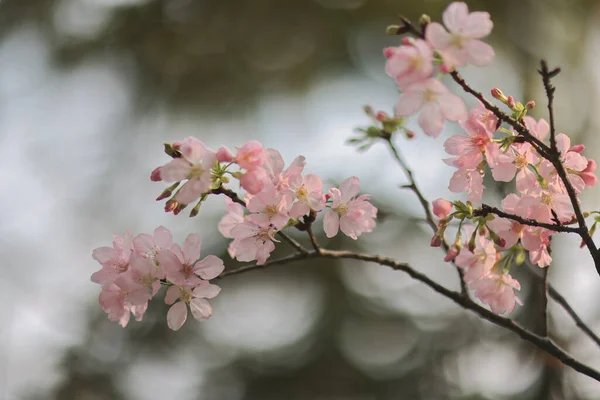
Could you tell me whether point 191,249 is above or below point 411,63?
below

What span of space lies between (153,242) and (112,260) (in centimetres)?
7

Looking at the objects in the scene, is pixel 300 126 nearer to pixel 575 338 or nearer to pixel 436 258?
pixel 436 258

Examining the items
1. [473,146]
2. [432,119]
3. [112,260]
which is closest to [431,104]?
[432,119]

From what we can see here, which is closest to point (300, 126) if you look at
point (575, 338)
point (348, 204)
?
point (575, 338)

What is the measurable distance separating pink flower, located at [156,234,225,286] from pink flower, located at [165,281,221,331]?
1 centimetres

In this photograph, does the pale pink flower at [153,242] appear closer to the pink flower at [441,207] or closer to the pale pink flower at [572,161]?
the pink flower at [441,207]

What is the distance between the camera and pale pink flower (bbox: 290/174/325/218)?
0.81 m

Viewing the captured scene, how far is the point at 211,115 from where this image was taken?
15.3 ft

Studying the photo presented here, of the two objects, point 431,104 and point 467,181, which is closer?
point 431,104

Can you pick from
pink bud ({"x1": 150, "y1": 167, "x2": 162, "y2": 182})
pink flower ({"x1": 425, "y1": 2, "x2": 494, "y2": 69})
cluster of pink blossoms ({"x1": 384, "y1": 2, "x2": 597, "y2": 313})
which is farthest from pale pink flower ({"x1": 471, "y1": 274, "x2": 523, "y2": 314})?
pink bud ({"x1": 150, "y1": 167, "x2": 162, "y2": 182})

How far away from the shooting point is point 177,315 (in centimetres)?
83

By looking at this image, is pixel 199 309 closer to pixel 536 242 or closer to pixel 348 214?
pixel 348 214

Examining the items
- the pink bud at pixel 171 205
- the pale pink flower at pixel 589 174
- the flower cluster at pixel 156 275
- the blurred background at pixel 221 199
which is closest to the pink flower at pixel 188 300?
the flower cluster at pixel 156 275

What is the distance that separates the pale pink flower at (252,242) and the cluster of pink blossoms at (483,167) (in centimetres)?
22
